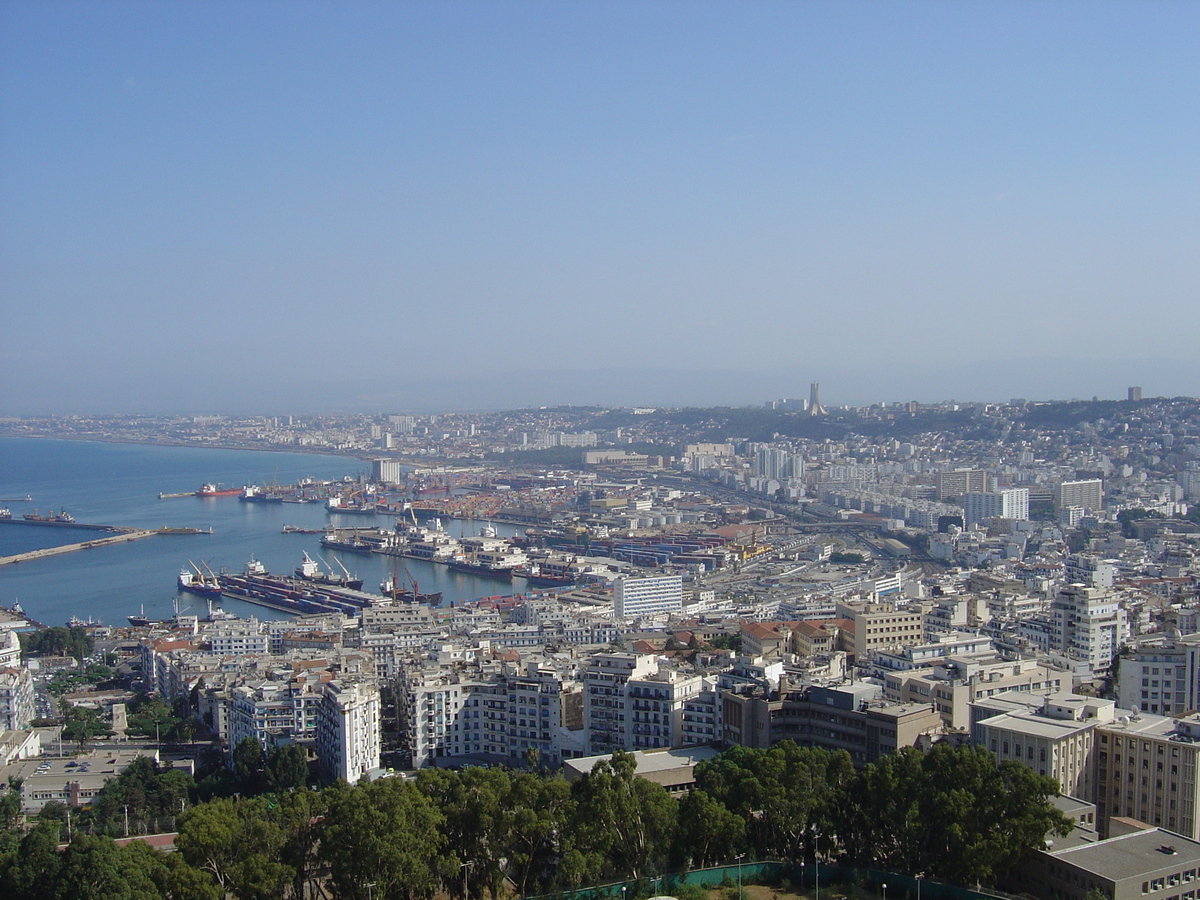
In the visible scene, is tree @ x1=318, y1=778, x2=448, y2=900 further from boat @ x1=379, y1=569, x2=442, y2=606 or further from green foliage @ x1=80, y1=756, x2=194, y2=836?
boat @ x1=379, y1=569, x2=442, y2=606

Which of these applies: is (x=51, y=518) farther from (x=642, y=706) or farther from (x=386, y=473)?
(x=642, y=706)

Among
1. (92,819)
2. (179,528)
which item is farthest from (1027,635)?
(179,528)

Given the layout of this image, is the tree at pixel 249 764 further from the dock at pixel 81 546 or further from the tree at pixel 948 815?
the dock at pixel 81 546

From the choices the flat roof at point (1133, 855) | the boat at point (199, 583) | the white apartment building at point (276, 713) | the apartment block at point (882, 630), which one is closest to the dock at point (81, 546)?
the boat at point (199, 583)

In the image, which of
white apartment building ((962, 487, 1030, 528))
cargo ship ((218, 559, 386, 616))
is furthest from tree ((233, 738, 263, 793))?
white apartment building ((962, 487, 1030, 528))

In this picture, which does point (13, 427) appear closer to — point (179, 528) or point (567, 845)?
point (179, 528)
